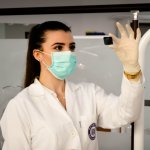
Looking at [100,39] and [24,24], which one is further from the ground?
[24,24]

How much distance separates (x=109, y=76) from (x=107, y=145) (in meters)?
0.51

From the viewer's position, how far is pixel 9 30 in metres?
2.18

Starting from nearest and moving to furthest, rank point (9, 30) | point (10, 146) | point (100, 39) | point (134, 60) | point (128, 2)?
point (134, 60) < point (10, 146) < point (100, 39) < point (128, 2) < point (9, 30)

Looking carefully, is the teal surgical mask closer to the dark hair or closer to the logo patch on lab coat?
the dark hair

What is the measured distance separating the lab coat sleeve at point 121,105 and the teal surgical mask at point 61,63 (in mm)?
207

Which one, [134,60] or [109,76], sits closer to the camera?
[134,60]

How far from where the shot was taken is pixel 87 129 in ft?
4.23

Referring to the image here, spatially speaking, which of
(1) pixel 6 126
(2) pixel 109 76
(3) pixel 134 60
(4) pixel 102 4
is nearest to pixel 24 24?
(4) pixel 102 4

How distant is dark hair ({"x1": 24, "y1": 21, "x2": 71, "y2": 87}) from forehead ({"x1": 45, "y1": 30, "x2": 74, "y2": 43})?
20mm

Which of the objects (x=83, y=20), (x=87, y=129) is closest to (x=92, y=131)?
(x=87, y=129)

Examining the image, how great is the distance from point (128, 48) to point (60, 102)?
456mm

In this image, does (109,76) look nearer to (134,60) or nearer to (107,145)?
(107,145)

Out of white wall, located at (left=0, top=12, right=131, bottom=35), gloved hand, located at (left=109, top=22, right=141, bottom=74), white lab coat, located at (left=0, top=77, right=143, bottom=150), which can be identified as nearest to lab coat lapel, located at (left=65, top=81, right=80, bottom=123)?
white lab coat, located at (left=0, top=77, right=143, bottom=150)

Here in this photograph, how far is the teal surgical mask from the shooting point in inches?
50.5
